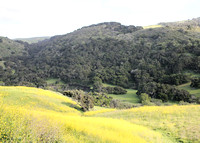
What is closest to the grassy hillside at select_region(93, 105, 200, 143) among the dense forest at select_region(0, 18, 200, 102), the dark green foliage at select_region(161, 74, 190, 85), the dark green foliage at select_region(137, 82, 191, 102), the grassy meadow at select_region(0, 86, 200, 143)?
the grassy meadow at select_region(0, 86, 200, 143)

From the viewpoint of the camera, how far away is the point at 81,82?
216 feet

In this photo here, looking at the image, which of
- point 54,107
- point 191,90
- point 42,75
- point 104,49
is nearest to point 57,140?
point 54,107

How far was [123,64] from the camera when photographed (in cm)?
6838

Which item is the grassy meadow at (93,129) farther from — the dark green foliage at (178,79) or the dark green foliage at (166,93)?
the dark green foliage at (178,79)

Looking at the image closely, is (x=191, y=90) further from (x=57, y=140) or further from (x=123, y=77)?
(x=57, y=140)

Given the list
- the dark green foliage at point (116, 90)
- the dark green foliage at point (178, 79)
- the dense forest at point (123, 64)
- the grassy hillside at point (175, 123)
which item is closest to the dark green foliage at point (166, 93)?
the dense forest at point (123, 64)

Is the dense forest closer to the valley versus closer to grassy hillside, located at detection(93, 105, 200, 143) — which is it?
the valley

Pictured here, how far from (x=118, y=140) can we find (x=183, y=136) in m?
3.85

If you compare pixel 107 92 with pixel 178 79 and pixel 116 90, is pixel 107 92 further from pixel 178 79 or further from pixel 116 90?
pixel 178 79

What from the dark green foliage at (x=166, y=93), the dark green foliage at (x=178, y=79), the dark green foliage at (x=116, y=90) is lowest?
the dark green foliage at (x=116, y=90)

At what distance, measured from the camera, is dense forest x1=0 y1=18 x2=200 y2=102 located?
155 feet

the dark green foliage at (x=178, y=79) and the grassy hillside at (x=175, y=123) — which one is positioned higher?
the grassy hillside at (x=175, y=123)

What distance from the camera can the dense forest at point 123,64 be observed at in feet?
155

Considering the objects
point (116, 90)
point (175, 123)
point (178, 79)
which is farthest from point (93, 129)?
point (116, 90)
